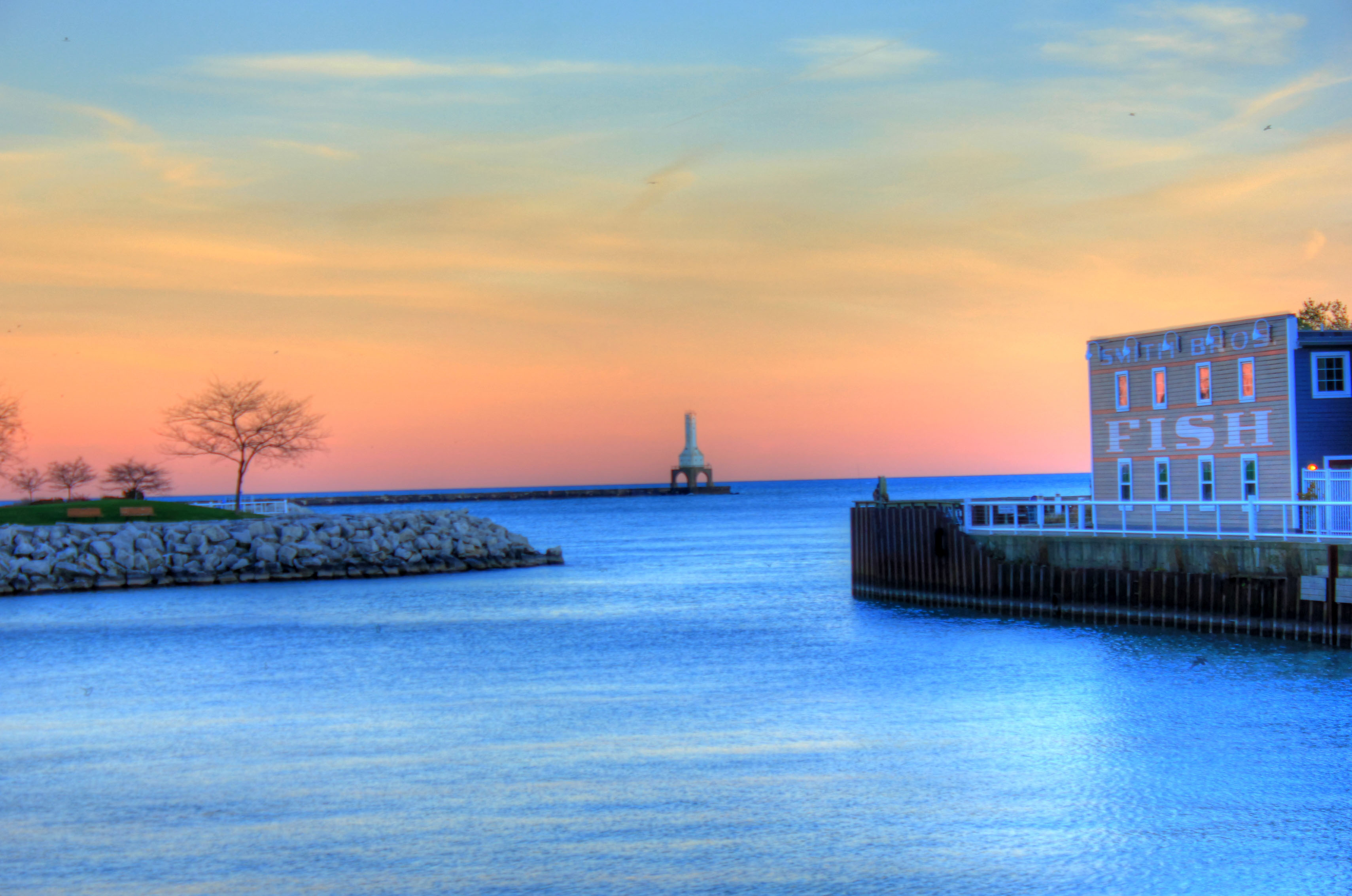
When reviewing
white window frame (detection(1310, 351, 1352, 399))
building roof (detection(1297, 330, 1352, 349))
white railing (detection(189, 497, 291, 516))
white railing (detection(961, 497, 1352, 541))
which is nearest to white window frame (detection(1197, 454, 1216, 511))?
white railing (detection(961, 497, 1352, 541))

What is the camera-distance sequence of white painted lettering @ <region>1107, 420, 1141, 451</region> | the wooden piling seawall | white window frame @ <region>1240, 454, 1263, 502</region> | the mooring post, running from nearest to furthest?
the mooring post, the wooden piling seawall, white window frame @ <region>1240, 454, 1263, 502</region>, white painted lettering @ <region>1107, 420, 1141, 451</region>

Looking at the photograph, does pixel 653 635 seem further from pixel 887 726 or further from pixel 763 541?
pixel 763 541

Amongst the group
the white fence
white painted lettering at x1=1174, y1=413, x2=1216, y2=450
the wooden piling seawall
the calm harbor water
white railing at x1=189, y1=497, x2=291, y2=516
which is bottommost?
the calm harbor water

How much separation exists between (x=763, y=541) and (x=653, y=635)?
164ft

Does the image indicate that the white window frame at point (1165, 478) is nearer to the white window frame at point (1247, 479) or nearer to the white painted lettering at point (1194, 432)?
the white painted lettering at point (1194, 432)

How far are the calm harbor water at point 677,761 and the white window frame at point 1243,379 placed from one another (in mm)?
7946

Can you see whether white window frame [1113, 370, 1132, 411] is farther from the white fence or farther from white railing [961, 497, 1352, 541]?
the white fence

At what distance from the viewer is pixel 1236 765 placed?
15000 mm

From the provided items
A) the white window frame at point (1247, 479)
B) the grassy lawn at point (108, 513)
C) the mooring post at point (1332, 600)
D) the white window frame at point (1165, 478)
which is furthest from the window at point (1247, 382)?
the grassy lawn at point (108, 513)

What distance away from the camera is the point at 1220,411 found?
108 feet

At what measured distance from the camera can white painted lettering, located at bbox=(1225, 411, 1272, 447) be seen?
104ft

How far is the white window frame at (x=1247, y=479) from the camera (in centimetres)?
3191

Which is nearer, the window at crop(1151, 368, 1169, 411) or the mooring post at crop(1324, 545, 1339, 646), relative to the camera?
the mooring post at crop(1324, 545, 1339, 646)

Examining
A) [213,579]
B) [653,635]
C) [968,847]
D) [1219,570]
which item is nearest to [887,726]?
[968,847]
